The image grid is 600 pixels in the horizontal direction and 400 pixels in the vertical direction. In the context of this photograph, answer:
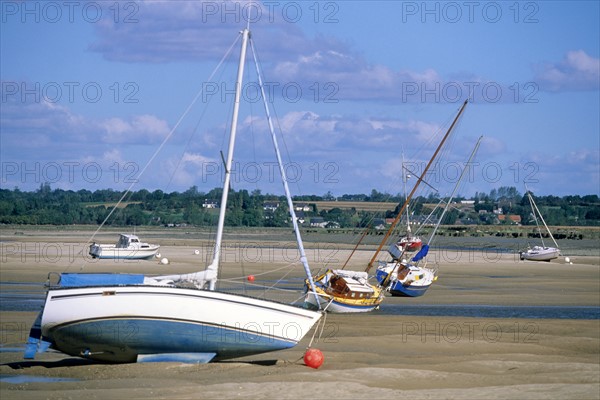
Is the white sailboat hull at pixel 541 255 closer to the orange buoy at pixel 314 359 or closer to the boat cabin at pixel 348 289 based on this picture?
the boat cabin at pixel 348 289

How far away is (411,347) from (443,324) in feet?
18.8

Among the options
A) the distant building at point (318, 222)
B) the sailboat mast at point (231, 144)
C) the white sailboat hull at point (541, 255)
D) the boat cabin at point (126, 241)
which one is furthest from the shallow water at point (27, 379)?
the distant building at point (318, 222)

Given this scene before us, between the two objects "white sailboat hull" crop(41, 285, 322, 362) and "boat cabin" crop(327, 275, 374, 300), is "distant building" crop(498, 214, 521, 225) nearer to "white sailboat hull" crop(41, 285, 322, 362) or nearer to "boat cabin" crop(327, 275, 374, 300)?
"boat cabin" crop(327, 275, 374, 300)

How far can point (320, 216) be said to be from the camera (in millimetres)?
164500

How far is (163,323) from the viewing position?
66.5 ft

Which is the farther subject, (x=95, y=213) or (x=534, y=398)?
(x=95, y=213)

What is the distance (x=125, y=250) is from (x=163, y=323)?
40026 millimetres

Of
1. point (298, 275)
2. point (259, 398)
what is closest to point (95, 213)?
point (298, 275)

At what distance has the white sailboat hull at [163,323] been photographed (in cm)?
1984

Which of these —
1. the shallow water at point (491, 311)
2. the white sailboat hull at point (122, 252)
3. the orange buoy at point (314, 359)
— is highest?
the white sailboat hull at point (122, 252)

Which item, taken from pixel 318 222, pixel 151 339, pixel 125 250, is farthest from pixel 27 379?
pixel 318 222

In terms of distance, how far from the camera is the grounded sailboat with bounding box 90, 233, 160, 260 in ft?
192

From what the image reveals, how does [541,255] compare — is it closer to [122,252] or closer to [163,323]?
[122,252]

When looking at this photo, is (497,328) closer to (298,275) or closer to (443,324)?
(443,324)
